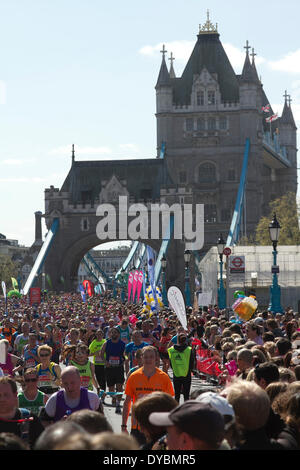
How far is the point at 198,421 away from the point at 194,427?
4 cm

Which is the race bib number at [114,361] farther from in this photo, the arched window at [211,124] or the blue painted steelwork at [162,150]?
the arched window at [211,124]

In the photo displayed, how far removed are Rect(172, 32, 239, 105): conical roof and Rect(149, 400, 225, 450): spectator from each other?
88.8 m

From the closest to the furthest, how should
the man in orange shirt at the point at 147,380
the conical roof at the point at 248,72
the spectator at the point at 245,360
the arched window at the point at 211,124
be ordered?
the spectator at the point at 245,360, the man in orange shirt at the point at 147,380, the arched window at the point at 211,124, the conical roof at the point at 248,72

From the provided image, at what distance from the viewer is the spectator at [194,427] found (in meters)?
4.51

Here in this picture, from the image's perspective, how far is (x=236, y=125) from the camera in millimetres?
90312

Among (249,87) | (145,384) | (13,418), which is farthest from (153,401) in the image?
(249,87)

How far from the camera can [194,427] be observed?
4.54 meters

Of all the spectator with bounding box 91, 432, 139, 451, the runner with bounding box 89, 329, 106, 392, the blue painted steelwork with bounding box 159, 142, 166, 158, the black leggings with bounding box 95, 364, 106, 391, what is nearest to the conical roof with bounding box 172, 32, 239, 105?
the blue painted steelwork with bounding box 159, 142, 166, 158

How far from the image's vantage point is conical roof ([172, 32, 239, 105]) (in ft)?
305

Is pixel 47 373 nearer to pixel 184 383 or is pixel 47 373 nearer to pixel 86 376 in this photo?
pixel 86 376

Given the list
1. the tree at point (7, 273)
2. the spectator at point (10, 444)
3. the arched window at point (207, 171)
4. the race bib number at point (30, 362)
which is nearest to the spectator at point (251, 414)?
the spectator at point (10, 444)
